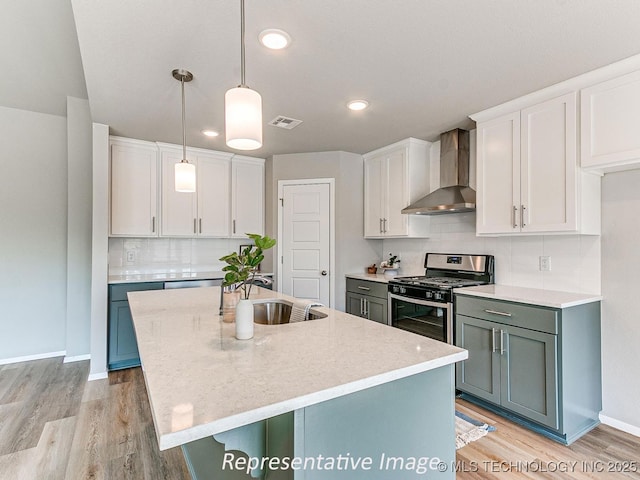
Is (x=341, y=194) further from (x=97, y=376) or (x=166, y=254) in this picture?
(x=97, y=376)

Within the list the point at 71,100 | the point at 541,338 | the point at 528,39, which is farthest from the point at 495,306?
the point at 71,100

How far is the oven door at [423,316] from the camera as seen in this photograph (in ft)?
8.86

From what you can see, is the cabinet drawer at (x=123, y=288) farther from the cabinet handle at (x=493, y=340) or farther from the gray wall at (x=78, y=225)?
the cabinet handle at (x=493, y=340)

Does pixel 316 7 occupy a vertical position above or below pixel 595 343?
above

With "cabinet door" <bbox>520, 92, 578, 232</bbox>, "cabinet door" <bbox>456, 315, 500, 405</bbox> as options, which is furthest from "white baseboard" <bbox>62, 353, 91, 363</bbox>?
"cabinet door" <bbox>520, 92, 578, 232</bbox>

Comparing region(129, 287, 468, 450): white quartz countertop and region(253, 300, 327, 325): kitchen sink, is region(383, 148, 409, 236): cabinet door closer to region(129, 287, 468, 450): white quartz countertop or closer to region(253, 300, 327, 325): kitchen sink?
region(253, 300, 327, 325): kitchen sink

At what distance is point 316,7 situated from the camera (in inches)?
61.5

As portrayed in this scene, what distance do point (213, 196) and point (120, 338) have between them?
5.93 feet

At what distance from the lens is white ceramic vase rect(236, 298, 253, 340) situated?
52.8 inches

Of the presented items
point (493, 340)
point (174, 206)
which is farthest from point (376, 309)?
point (174, 206)

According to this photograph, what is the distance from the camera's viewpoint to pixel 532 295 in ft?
7.69

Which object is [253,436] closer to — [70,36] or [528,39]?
[528,39]

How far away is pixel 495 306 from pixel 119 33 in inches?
113

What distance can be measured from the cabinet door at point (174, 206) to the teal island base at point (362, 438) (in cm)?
296
